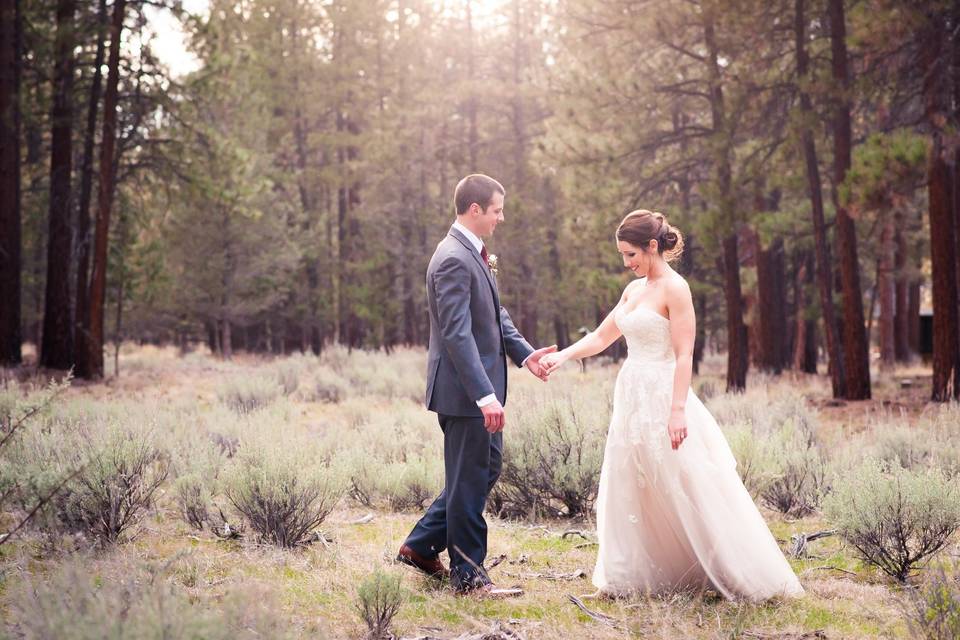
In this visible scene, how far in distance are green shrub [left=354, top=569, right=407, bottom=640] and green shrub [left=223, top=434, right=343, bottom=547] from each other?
1708 mm

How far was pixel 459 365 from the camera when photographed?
460 cm

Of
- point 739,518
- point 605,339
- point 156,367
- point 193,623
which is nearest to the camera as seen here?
point 193,623

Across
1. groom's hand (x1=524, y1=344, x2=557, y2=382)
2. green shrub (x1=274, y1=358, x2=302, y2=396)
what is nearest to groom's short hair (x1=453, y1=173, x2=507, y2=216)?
groom's hand (x1=524, y1=344, x2=557, y2=382)

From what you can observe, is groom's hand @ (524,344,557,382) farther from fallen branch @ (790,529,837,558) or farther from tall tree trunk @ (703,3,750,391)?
tall tree trunk @ (703,3,750,391)

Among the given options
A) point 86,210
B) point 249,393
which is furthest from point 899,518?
point 86,210

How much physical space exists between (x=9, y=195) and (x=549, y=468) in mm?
12991

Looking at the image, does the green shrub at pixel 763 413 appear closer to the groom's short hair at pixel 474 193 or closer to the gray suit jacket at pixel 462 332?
the gray suit jacket at pixel 462 332

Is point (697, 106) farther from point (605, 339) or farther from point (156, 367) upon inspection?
point (156, 367)

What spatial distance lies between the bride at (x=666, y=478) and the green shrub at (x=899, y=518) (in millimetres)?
798

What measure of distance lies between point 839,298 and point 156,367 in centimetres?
1645

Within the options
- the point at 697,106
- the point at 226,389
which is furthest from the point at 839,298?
the point at 226,389

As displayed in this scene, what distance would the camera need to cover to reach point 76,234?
51.5 ft

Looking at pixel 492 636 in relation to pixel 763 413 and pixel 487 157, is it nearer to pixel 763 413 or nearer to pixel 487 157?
pixel 763 413

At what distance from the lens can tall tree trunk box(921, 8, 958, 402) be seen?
1130 centimetres
